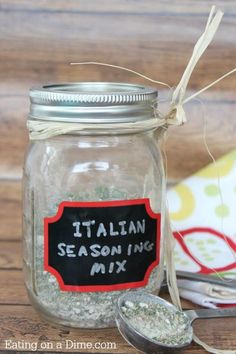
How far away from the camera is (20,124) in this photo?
0.86 m

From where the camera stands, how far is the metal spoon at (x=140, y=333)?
0.45 m

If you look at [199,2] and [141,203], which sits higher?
[199,2]

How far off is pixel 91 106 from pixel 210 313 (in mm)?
203

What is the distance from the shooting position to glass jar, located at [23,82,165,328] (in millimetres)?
476

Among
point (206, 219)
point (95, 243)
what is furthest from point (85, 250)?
point (206, 219)

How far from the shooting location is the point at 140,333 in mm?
456

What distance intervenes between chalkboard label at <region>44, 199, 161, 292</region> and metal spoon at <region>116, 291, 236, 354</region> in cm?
1

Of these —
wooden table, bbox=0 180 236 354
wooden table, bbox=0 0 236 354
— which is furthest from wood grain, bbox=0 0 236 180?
wooden table, bbox=0 180 236 354

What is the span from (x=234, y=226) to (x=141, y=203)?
27 centimetres

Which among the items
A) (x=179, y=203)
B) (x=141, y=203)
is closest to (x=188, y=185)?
(x=179, y=203)

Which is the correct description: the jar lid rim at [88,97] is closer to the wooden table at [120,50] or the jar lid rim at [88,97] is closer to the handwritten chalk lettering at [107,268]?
the handwritten chalk lettering at [107,268]

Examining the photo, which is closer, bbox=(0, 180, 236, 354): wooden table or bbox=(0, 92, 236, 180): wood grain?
bbox=(0, 180, 236, 354): wooden table

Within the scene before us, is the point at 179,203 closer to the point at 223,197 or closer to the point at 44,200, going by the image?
the point at 223,197

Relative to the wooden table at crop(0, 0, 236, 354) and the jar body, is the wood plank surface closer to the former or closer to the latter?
the jar body
